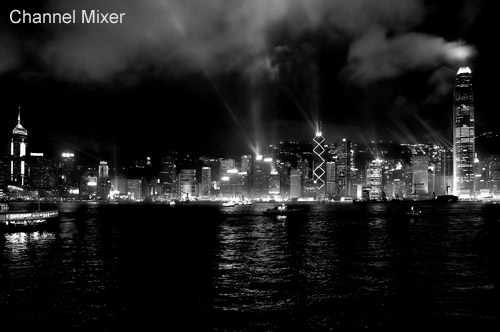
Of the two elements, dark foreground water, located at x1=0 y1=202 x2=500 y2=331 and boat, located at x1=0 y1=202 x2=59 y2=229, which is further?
boat, located at x1=0 y1=202 x2=59 y2=229

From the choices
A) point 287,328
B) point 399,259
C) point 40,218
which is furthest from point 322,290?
point 40,218

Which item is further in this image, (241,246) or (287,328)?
(241,246)

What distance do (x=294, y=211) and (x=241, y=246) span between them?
75.0 metres

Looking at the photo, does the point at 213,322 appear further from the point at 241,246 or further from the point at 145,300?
the point at 241,246

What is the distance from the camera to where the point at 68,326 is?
18812 mm

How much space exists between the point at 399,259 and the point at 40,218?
67418 mm

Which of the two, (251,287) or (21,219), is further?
(21,219)

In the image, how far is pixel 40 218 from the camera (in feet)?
274

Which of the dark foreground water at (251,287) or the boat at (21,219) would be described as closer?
the dark foreground water at (251,287)

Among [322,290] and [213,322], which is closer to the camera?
[213,322]

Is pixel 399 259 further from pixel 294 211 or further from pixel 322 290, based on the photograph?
pixel 294 211

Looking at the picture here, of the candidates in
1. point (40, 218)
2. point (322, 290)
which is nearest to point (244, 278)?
point (322, 290)


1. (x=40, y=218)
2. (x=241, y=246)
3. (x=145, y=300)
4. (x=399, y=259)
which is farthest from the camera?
(x=40, y=218)

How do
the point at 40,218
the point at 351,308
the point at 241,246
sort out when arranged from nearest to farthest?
the point at 351,308, the point at 241,246, the point at 40,218
